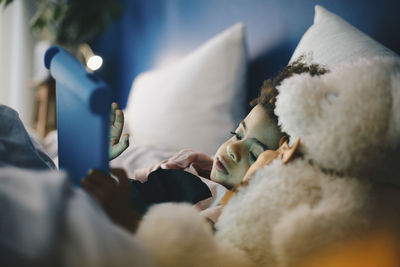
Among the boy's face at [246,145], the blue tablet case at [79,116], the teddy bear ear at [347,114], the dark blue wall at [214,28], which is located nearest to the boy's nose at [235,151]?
the boy's face at [246,145]

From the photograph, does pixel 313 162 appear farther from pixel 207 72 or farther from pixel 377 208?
pixel 207 72

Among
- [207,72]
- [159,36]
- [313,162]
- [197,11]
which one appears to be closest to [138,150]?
[207,72]

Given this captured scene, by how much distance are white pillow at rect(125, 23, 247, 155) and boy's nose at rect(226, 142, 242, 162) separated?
0.41 metres

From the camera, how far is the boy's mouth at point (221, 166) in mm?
624

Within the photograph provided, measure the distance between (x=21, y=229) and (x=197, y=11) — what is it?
5.03 ft

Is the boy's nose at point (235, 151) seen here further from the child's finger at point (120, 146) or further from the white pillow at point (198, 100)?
the white pillow at point (198, 100)

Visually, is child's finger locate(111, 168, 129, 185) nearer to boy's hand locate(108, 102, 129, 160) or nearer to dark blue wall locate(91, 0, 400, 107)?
boy's hand locate(108, 102, 129, 160)

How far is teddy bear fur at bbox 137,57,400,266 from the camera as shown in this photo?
426 millimetres

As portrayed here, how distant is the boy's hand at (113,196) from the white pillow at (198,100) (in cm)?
56

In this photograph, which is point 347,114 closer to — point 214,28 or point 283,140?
point 283,140

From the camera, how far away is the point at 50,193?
1.12ft

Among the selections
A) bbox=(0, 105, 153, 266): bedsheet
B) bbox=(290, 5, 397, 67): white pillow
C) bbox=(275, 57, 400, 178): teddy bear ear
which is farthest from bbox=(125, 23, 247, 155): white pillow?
bbox=(0, 105, 153, 266): bedsheet

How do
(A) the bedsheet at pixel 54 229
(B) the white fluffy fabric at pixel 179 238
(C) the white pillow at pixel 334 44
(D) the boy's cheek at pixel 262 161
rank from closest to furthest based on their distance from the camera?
1. (A) the bedsheet at pixel 54 229
2. (B) the white fluffy fabric at pixel 179 238
3. (D) the boy's cheek at pixel 262 161
4. (C) the white pillow at pixel 334 44

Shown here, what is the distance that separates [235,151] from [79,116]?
0.25m
